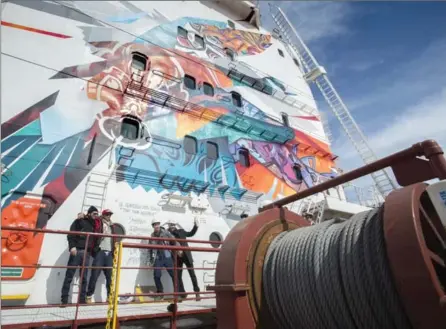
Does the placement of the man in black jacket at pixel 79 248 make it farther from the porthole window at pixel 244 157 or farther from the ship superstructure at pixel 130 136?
the porthole window at pixel 244 157

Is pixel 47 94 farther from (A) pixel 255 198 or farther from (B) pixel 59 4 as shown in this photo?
(A) pixel 255 198

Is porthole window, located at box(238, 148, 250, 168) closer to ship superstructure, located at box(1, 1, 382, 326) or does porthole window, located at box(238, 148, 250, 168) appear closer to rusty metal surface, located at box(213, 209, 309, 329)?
ship superstructure, located at box(1, 1, 382, 326)

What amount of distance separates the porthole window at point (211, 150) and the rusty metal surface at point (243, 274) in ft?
26.5

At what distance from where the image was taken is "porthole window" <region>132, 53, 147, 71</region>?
1153cm

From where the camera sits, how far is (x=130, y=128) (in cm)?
992

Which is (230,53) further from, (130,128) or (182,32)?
(130,128)

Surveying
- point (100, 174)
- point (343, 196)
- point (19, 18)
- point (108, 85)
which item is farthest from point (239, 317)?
point (343, 196)

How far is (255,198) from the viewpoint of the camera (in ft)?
37.6

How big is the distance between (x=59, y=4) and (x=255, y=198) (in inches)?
426

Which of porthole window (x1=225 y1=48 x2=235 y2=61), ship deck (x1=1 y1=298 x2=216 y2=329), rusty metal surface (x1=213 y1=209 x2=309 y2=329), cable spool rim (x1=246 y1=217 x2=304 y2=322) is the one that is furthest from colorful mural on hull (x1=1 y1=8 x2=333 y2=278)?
cable spool rim (x1=246 y1=217 x2=304 y2=322)

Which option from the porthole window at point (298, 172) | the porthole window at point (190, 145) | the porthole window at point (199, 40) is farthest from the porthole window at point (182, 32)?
the porthole window at point (298, 172)

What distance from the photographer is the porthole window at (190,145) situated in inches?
434

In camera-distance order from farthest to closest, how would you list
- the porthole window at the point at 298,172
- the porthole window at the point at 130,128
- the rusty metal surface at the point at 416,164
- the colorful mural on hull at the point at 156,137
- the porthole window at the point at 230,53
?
the porthole window at the point at 230,53
the porthole window at the point at 298,172
the porthole window at the point at 130,128
the colorful mural on hull at the point at 156,137
the rusty metal surface at the point at 416,164

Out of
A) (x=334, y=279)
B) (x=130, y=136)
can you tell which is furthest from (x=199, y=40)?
(x=334, y=279)
